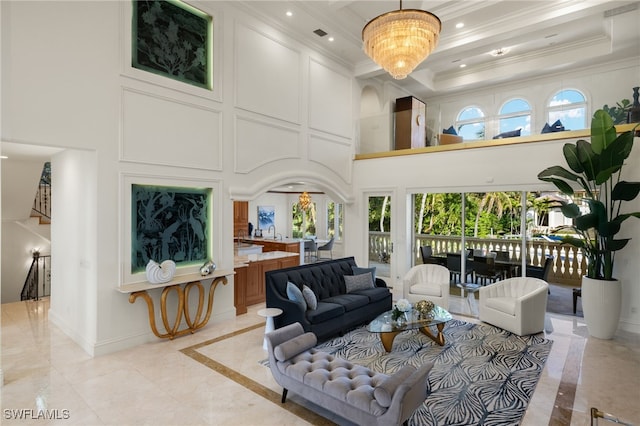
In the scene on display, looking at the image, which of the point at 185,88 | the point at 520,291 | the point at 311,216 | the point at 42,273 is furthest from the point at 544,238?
the point at 42,273

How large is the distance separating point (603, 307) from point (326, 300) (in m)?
4.09

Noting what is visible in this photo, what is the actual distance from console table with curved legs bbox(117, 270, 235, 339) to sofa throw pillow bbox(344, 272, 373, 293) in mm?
1997

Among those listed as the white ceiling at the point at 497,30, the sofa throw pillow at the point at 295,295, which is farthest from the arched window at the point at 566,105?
the sofa throw pillow at the point at 295,295

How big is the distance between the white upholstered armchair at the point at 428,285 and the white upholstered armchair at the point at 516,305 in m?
0.65

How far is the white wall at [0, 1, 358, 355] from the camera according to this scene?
396 centimetres

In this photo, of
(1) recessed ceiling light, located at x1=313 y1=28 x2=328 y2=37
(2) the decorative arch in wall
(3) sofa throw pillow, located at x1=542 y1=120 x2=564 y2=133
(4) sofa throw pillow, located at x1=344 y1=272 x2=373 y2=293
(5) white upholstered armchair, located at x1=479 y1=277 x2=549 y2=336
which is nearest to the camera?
(5) white upholstered armchair, located at x1=479 y1=277 x2=549 y2=336

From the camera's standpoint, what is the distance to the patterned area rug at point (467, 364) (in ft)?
10.5

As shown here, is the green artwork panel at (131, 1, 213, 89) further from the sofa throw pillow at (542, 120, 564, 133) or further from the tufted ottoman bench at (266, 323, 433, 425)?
the sofa throw pillow at (542, 120, 564, 133)

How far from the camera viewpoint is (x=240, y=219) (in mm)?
11734

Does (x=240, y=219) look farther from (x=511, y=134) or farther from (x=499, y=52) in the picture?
(x=499, y=52)

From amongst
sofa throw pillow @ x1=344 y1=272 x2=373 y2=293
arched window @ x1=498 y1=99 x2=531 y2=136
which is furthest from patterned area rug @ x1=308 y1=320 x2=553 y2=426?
arched window @ x1=498 y1=99 x2=531 y2=136

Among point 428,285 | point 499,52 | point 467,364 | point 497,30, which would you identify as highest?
point 499,52

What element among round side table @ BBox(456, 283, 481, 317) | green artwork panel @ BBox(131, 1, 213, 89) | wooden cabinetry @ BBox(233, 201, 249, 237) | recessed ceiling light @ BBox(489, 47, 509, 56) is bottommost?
round side table @ BBox(456, 283, 481, 317)

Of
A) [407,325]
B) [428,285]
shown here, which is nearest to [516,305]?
[428,285]
